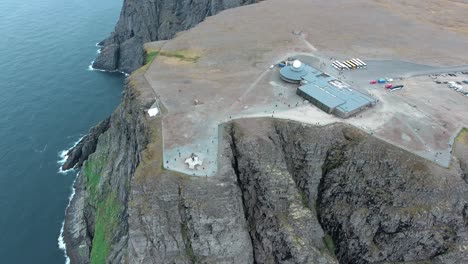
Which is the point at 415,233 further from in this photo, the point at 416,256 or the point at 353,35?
the point at 353,35

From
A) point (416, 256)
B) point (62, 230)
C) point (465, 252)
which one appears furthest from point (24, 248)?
point (465, 252)

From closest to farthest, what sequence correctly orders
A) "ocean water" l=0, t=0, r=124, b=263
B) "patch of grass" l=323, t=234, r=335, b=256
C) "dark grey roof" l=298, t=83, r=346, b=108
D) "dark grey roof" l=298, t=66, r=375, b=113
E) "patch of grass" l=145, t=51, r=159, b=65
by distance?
"patch of grass" l=323, t=234, r=335, b=256 → "dark grey roof" l=298, t=66, r=375, b=113 → "dark grey roof" l=298, t=83, r=346, b=108 → "ocean water" l=0, t=0, r=124, b=263 → "patch of grass" l=145, t=51, r=159, b=65

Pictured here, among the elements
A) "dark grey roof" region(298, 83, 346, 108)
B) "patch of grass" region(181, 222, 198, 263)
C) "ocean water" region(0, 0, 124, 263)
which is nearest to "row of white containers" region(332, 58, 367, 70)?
"dark grey roof" region(298, 83, 346, 108)

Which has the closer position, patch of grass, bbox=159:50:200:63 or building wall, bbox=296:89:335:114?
building wall, bbox=296:89:335:114

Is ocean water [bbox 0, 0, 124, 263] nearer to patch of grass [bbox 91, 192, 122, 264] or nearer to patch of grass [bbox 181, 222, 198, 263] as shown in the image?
patch of grass [bbox 91, 192, 122, 264]

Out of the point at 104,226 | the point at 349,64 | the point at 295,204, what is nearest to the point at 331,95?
the point at 349,64
